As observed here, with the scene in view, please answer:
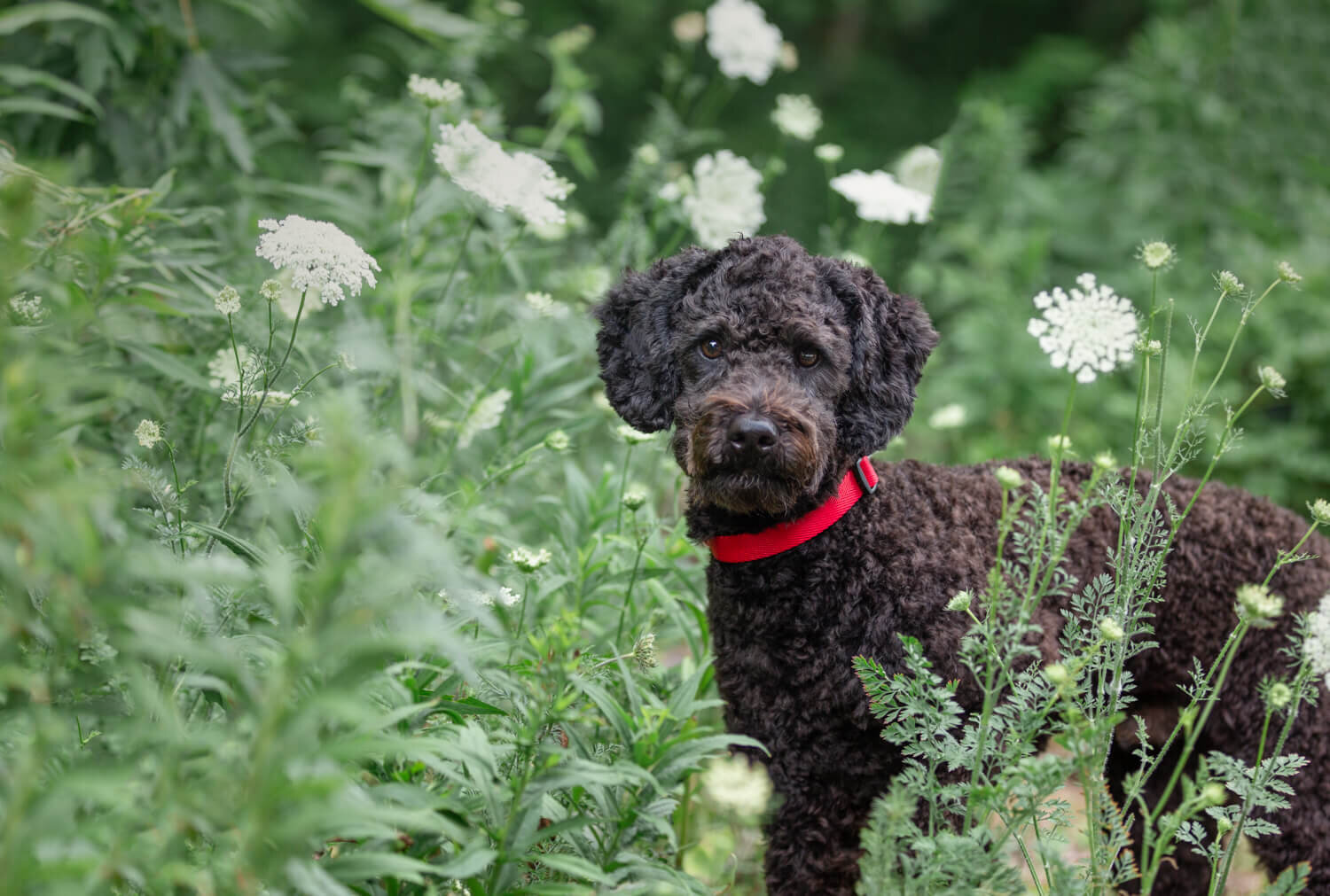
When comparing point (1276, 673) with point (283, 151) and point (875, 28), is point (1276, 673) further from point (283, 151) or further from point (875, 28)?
point (875, 28)

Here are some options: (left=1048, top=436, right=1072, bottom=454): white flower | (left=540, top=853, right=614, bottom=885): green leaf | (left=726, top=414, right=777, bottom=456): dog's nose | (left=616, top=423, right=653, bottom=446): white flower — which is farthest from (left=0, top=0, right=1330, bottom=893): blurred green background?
(left=1048, top=436, right=1072, bottom=454): white flower

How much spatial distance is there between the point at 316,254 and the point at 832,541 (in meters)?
1.30

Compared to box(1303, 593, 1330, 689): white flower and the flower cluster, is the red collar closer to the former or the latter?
box(1303, 593, 1330, 689): white flower

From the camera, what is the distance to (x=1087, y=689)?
189cm

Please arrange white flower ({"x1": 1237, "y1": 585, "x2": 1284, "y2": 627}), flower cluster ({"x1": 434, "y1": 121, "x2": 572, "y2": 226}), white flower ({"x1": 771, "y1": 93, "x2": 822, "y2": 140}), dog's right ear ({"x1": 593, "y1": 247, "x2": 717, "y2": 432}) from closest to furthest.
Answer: white flower ({"x1": 1237, "y1": 585, "x2": 1284, "y2": 627}) → dog's right ear ({"x1": 593, "y1": 247, "x2": 717, "y2": 432}) → flower cluster ({"x1": 434, "y1": 121, "x2": 572, "y2": 226}) → white flower ({"x1": 771, "y1": 93, "x2": 822, "y2": 140})

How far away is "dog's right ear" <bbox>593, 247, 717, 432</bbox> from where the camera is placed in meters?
2.48

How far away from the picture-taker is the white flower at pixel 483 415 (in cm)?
289

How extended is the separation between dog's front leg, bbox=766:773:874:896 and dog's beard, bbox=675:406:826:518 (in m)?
0.64

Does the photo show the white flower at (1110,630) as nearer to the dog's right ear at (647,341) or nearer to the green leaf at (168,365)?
the dog's right ear at (647,341)

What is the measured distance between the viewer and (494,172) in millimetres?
2748

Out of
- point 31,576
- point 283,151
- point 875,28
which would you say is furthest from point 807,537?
point 875,28

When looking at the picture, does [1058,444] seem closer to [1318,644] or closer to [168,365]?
[1318,644]

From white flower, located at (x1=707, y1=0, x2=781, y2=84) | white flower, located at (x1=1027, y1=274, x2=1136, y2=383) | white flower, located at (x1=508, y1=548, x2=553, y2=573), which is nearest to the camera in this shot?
white flower, located at (x1=1027, y1=274, x2=1136, y2=383)

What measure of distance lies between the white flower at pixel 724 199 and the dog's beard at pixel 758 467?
4.20 feet
